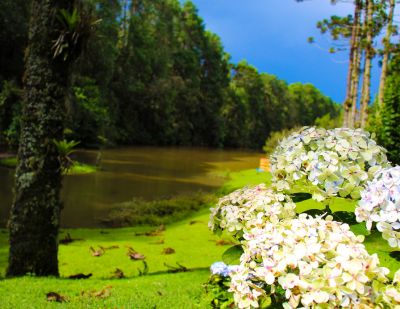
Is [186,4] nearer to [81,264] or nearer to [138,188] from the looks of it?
[138,188]

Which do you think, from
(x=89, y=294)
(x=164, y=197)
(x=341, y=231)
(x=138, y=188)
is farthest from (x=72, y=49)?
(x=138, y=188)

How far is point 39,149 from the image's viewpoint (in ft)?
19.3

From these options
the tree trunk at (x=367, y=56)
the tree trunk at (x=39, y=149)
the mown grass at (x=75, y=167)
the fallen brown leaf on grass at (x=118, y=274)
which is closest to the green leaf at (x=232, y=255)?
the tree trunk at (x=39, y=149)

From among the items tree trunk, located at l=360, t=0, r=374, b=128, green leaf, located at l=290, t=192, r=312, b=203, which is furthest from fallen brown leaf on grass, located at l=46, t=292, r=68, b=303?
tree trunk, located at l=360, t=0, r=374, b=128

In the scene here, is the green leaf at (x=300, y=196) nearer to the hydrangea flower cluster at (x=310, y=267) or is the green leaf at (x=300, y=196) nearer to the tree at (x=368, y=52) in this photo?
the hydrangea flower cluster at (x=310, y=267)

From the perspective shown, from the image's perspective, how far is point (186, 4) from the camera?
6297 centimetres

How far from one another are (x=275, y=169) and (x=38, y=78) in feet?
14.6

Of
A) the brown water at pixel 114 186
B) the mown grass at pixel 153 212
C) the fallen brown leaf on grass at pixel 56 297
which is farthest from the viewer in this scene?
the brown water at pixel 114 186

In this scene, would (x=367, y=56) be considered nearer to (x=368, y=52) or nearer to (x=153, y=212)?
(x=368, y=52)

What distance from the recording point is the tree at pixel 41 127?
19.2 ft

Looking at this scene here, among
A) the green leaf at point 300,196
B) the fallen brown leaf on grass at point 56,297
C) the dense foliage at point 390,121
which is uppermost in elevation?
the dense foliage at point 390,121

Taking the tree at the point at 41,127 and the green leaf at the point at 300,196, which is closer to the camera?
the green leaf at the point at 300,196

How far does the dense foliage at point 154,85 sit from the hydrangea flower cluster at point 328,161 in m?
23.2

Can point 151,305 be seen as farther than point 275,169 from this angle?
Yes
